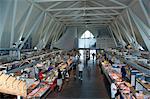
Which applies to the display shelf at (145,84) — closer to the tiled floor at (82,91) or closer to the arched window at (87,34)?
the tiled floor at (82,91)

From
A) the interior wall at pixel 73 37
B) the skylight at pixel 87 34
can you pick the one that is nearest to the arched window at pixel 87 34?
the skylight at pixel 87 34

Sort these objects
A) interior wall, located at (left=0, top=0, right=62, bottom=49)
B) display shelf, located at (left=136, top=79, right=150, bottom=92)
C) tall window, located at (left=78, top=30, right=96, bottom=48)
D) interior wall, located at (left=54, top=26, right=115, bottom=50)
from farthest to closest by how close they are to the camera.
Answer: tall window, located at (left=78, top=30, right=96, bottom=48) < interior wall, located at (left=54, top=26, right=115, bottom=50) < interior wall, located at (left=0, top=0, right=62, bottom=49) < display shelf, located at (left=136, top=79, right=150, bottom=92)

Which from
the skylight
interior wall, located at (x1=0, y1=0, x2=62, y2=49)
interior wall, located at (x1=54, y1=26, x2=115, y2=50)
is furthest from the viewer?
the skylight

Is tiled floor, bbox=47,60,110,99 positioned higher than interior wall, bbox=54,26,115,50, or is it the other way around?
interior wall, bbox=54,26,115,50

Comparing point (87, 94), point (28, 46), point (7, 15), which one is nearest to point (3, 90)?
point (7, 15)

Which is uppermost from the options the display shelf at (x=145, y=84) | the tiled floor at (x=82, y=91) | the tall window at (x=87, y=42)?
the tall window at (x=87, y=42)

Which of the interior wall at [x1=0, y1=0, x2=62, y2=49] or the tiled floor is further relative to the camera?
the tiled floor

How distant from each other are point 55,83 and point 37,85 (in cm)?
315

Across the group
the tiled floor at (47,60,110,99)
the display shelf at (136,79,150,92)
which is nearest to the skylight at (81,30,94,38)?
the tiled floor at (47,60,110,99)

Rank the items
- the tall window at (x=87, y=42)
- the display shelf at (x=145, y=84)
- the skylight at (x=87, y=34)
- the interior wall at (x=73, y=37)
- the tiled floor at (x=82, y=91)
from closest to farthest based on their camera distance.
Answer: the display shelf at (x=145, y=84)
the tiled floor at (x=82, y=91)
the interior wall at (x=73, y=37)
the tall window at (x=87, y=42)
the skylight at (x=87, y=34)

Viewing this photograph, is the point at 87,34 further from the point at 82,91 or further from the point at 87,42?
the point at 82,91

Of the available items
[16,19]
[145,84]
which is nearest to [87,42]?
[16,19]

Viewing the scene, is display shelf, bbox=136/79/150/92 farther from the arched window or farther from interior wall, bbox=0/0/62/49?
the arched window

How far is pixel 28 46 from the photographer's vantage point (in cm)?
1814
